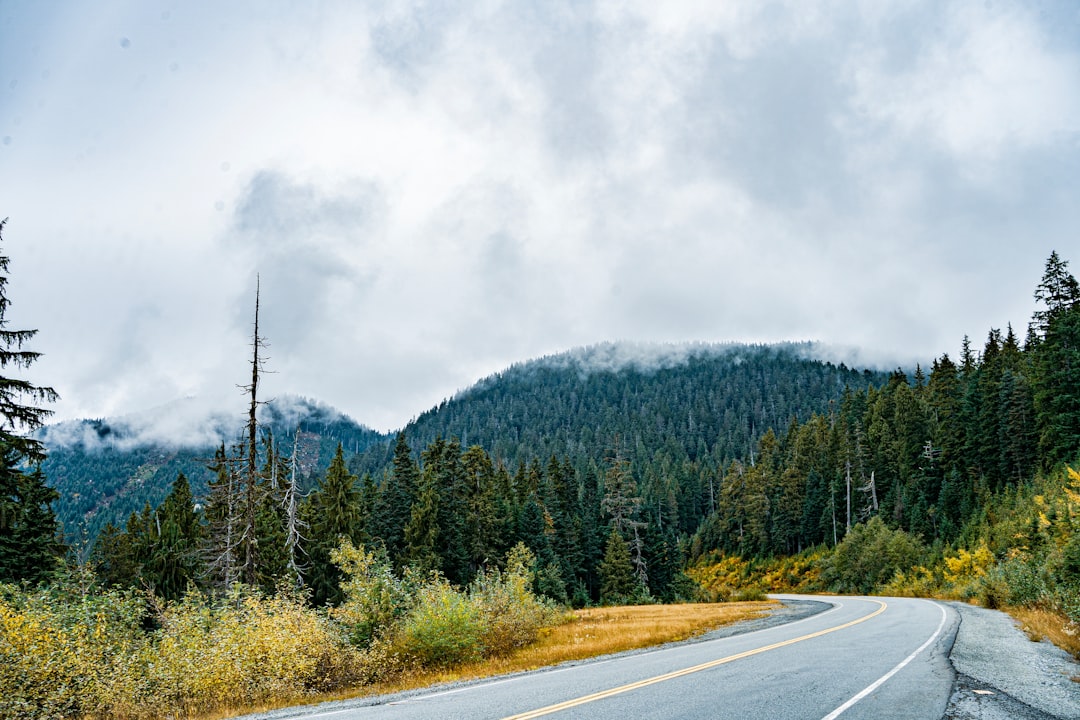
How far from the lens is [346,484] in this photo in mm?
48844

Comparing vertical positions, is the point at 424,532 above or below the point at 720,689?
below

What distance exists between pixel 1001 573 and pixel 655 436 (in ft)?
559

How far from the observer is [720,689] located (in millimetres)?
10281

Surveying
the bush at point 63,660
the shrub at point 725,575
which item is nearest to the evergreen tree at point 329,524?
the bush at point 63,660

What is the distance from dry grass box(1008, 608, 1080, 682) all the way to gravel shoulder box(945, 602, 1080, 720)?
9.3 inches

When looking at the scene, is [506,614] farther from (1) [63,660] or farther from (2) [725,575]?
(2) [725,575]

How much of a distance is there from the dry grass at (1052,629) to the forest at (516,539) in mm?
558

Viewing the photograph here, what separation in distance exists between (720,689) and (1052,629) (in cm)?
1344

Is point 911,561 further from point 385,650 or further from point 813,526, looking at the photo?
point 385,650

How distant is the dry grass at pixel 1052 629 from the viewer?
1500cm

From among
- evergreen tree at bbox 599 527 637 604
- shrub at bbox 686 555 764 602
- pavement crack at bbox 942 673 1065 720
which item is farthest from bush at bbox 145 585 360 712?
shrub at bbox 686 555 764 602

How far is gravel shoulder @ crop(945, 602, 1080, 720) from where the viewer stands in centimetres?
867

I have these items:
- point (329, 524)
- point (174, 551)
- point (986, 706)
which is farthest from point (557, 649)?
point (174, 551)

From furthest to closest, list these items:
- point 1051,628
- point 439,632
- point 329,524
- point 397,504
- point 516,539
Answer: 1. point 516,539
2. point 397,504
3. point 329,524
4. point 1051,628
5. point 439,632
